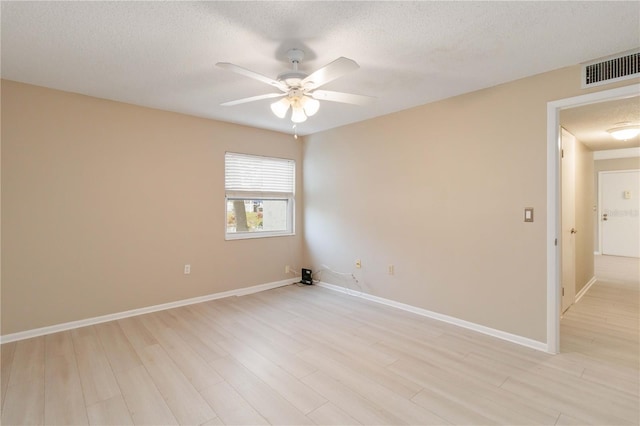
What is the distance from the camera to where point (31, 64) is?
8.30ft

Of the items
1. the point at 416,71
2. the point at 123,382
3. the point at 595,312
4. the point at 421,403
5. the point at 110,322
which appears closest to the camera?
the point at 421,403

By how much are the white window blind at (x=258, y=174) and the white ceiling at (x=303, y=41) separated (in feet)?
4.77

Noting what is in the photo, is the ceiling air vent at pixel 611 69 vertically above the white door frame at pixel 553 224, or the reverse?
the ceiling air vent at pixel 611 69

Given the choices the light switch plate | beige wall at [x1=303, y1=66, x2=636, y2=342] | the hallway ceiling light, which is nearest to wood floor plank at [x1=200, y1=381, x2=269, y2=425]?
beige wall at [x1=303, y1=66, x2=636, y2=342]

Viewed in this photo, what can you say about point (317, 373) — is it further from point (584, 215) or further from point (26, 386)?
point (584, 215)

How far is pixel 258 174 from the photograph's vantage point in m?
4.72

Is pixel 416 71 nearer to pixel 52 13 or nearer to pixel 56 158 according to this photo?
pixel 52 13

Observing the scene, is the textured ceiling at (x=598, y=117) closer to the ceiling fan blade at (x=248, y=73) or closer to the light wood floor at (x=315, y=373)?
the light wood floor at (x=315, y=373)

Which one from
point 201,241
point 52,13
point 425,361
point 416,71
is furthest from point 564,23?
Answer: point 201,241

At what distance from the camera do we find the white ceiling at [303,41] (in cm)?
182

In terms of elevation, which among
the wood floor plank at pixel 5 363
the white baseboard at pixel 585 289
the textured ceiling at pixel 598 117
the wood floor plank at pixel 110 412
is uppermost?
the textured ceiling at pixel 598 117

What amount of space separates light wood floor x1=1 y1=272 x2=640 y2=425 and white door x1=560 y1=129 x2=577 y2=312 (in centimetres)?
40

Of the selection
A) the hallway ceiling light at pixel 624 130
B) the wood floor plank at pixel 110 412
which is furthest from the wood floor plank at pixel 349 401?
the hallway ceiling light at pixel 624 130

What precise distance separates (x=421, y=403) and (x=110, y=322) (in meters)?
3.24
